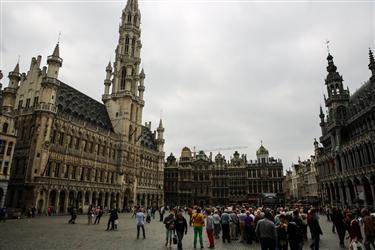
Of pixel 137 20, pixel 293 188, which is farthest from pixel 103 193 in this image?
pixel 293 188

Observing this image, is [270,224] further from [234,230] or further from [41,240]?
[41,240]

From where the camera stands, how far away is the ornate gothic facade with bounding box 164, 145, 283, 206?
262 feet

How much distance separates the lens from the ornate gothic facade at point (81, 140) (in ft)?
127

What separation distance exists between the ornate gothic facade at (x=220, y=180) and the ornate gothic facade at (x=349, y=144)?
965 inches

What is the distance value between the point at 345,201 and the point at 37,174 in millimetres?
51925

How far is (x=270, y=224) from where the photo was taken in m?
8.20

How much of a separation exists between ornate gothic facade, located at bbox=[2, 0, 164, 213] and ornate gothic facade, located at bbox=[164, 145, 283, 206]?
10462 mm

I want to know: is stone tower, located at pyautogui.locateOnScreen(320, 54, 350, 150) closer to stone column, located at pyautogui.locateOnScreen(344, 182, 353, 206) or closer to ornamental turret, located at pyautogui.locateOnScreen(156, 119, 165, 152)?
stone column, located at pyautogui.locateOnScreen(344, 182, 353, 206)

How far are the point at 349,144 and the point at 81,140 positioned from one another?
47808 mm

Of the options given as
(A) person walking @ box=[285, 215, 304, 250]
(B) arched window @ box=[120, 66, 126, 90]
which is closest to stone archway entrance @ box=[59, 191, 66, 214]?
(B) arched window @ box=[120, 66, 126, 90]

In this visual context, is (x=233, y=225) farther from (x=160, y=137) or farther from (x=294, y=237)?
Answer: (x=160, y=137)

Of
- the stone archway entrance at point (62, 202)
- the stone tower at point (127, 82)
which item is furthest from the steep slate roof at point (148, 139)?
the stone archway entrance at point (62, 202)

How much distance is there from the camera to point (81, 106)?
5328cm

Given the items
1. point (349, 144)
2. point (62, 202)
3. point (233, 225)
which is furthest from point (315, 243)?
point (62, 202)
